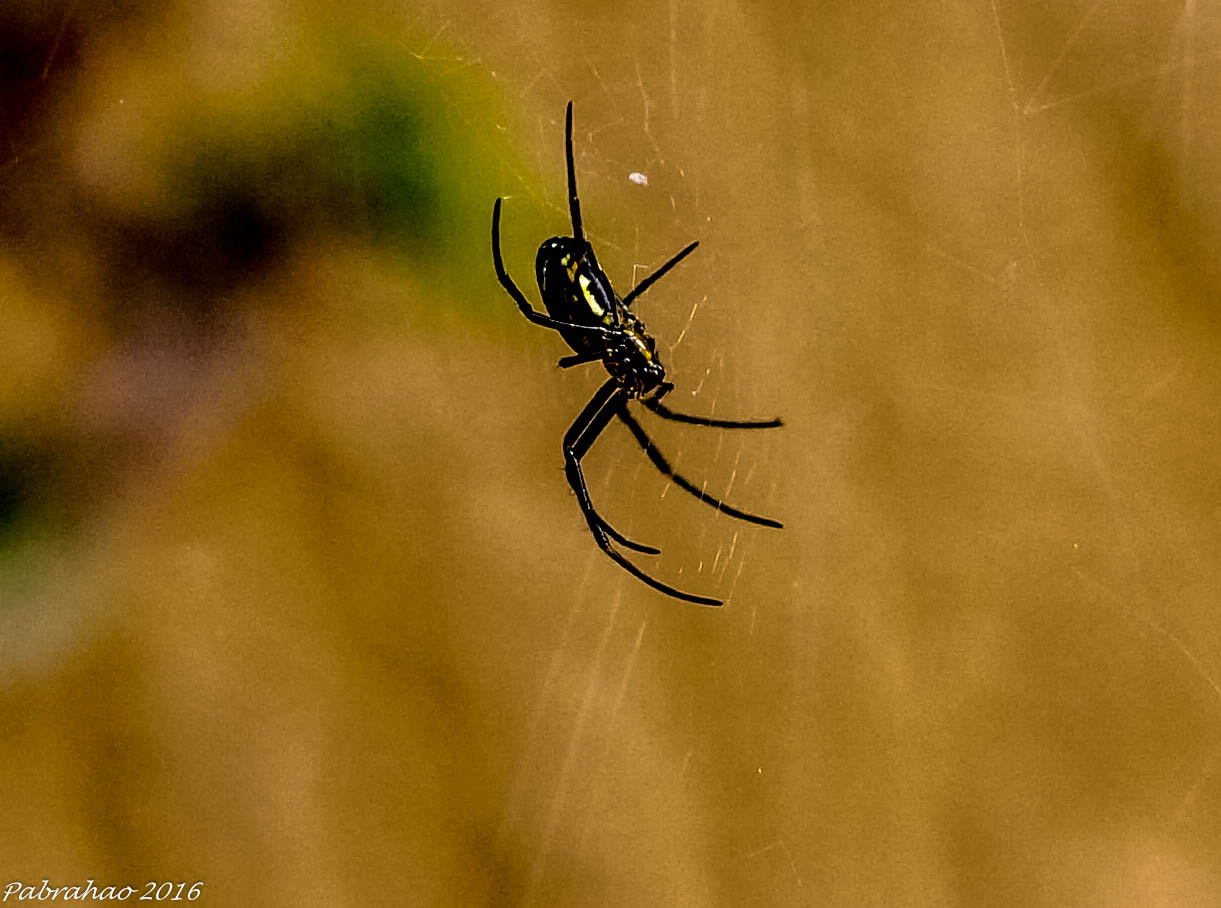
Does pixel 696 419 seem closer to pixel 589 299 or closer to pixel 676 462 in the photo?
pixel 676 462

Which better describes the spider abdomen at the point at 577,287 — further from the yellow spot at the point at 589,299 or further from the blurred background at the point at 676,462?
the blurred background at the point at 676,462

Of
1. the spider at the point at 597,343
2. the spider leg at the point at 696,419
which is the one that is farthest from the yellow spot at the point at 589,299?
the spider leg at the point at 696,419

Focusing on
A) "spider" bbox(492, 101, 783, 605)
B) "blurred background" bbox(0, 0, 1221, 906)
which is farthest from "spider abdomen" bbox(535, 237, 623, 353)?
"blurred background" bbox(0, 0, 1221, 906)

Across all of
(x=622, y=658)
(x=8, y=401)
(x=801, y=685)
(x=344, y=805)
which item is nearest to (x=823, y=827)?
(x=801, y=685)

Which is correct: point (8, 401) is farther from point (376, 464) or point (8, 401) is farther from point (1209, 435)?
point (1209, 435)

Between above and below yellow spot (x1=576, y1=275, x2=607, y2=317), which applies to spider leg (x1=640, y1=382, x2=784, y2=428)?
below

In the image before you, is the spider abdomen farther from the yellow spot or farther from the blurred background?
the blurred background

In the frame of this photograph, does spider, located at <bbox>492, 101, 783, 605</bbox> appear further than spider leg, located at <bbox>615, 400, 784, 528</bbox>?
No
